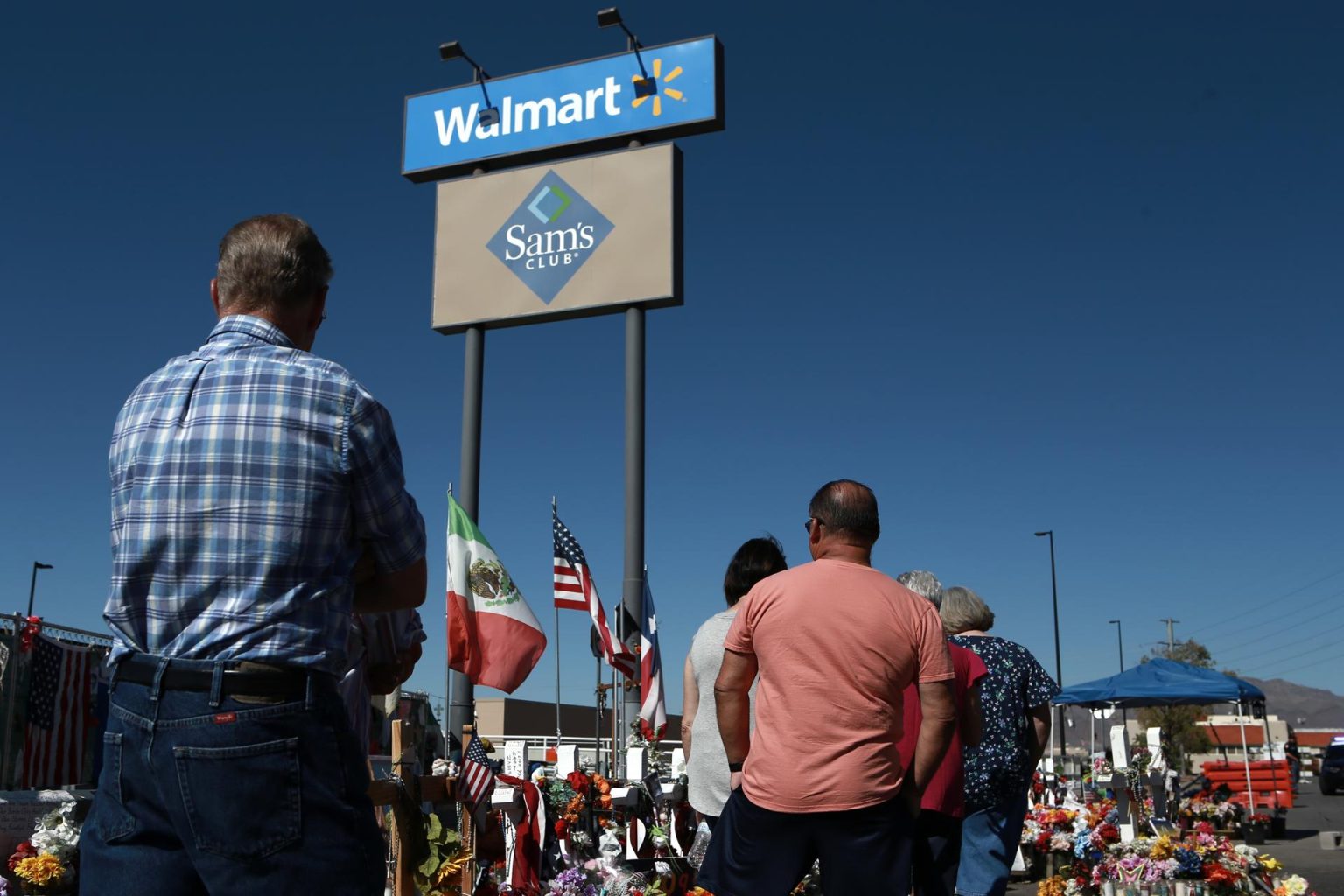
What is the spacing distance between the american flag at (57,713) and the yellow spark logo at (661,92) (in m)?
9.31

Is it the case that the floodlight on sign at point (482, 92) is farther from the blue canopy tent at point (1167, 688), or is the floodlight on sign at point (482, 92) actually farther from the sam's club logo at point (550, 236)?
the blue canopy tent at point (1167, 688)

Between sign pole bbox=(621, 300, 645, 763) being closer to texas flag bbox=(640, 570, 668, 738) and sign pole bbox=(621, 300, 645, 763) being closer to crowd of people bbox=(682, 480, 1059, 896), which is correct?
texas flag bbox=(640, 570, 668, 738)

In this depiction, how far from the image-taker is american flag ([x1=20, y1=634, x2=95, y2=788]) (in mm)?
10070

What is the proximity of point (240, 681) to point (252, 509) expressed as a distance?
282 millimetres

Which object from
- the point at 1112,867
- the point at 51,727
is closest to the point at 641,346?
the point at 51,727

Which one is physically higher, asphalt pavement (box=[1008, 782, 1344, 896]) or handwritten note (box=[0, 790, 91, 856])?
handwritten note (box=[0, 790, 91, 856])

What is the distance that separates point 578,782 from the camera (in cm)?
738

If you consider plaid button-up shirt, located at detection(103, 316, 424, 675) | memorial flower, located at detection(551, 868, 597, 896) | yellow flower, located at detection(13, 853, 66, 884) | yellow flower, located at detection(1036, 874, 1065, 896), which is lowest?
yellow flower, located at detection(1036, 874, 1065, 896)

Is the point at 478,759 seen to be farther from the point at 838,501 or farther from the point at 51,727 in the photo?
the point at 51,727

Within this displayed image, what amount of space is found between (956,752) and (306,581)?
9.79 feet

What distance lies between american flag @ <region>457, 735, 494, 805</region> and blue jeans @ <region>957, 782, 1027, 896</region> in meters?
2.18

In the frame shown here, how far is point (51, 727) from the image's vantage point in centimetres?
1031

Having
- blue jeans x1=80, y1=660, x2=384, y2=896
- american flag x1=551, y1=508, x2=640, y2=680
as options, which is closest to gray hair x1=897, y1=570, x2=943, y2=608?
blue jeans x1=80, y1=660, x2=384, y2=896

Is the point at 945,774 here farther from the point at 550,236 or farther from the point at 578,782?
the point at 550,236
